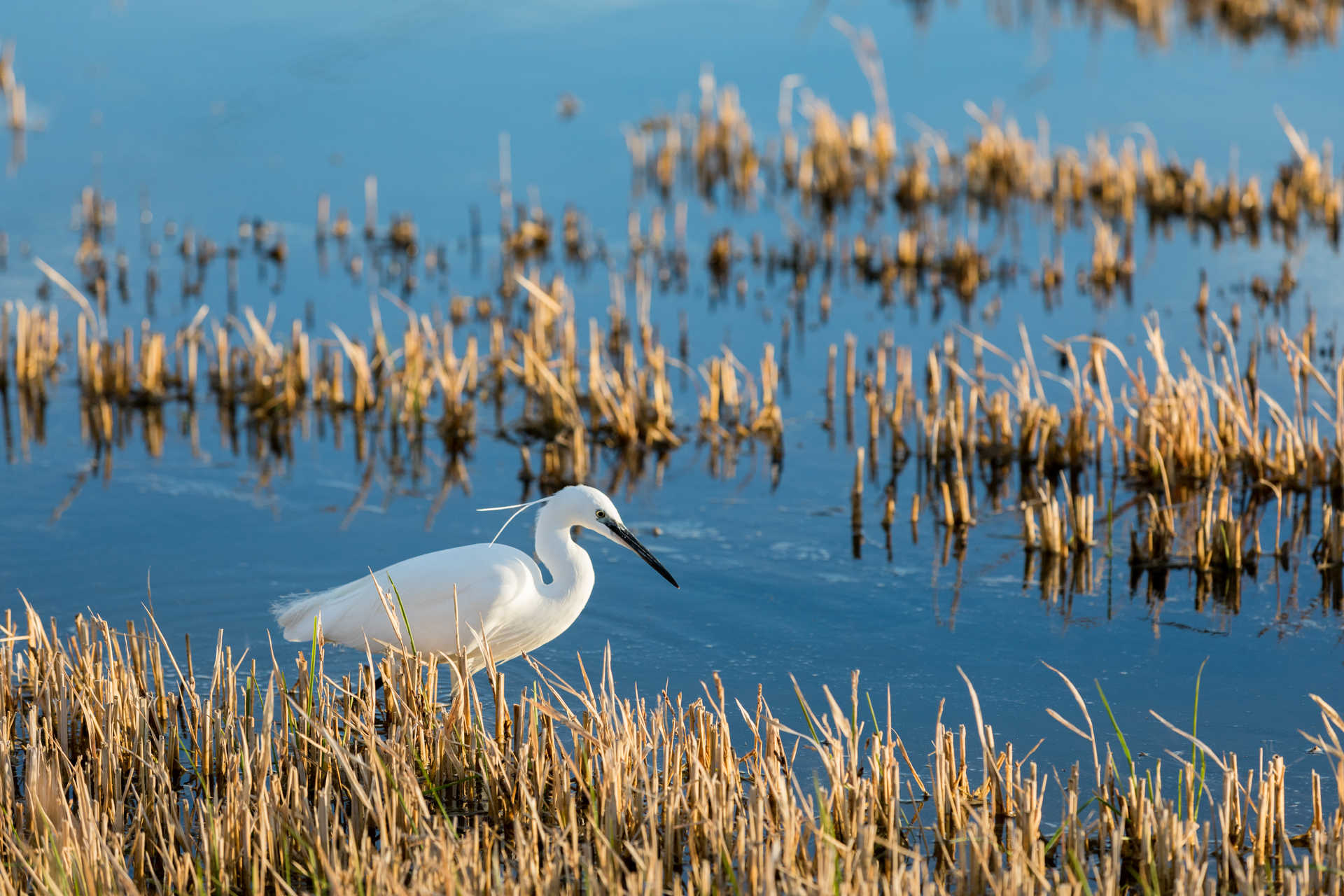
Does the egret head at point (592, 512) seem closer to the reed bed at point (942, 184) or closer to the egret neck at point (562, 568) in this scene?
the egret neck at point (562, 568)

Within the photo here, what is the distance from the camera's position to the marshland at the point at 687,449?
412 cm

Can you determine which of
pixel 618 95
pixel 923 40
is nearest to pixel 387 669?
pixel 618 95

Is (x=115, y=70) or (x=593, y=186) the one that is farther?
(x=115, y=70)

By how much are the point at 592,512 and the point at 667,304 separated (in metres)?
6.69

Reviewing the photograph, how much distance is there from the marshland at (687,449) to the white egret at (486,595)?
215mm

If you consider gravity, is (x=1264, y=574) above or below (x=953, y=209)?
below

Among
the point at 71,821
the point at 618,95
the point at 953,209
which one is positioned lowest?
the point at 71,821

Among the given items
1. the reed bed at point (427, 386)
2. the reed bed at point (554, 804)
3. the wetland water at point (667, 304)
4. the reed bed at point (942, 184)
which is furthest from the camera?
the reed bed at point (942, 184)

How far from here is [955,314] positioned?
11570mm

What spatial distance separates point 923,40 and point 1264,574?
50.3ft

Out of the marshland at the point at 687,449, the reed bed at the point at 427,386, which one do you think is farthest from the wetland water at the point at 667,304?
the reed bed at the point at 427,386

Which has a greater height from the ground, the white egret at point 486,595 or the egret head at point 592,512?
the egret head at point 592,512

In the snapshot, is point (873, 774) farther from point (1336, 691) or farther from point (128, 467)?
point (128, 467)

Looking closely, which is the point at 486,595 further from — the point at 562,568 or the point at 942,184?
the point at 942,184
